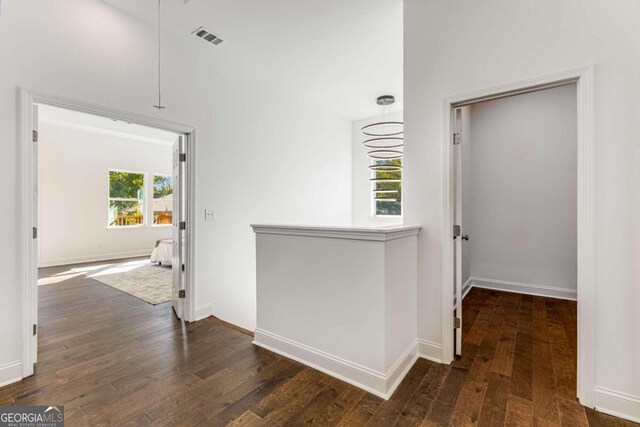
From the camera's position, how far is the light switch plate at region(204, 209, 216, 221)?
3408 millimetres

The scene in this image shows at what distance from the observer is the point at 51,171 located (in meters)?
6.28

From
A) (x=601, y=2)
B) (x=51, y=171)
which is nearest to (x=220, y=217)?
(x=601, y=2)

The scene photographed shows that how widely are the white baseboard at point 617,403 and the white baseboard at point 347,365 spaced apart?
3.71 feet

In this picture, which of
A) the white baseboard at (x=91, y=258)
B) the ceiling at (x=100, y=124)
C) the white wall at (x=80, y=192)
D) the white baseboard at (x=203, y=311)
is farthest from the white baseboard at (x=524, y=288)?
the white wall at (x=80, y=192)

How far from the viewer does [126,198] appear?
299 inches

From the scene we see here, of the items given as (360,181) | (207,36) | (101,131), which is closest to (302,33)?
(207,36)

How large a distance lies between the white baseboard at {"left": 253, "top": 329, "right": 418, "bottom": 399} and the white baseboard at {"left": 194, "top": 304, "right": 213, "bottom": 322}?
41.2 inches

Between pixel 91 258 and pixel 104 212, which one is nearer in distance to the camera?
pixel 91 258

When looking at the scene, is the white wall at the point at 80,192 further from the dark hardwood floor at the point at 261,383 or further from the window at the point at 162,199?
the dark hardwood floor at the point at 261,383

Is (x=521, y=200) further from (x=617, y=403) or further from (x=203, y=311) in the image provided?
(x=203, y=311)

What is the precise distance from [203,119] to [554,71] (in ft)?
10.6

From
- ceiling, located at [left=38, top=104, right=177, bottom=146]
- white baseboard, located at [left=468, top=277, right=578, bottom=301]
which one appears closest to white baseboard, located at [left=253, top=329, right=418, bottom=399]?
white baseboard, located at [left=468, top=277, right=578, bottom=301]

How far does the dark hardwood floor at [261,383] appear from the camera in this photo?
178cm

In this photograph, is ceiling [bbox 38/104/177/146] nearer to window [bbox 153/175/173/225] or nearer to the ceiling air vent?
window [bbox 153/175/173/225]
